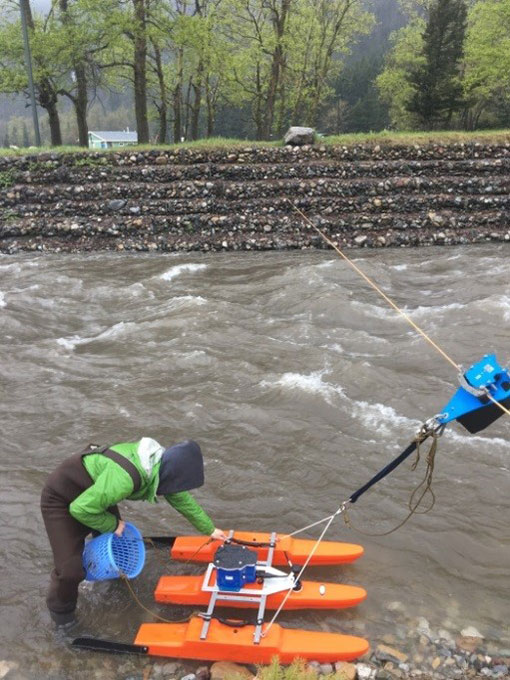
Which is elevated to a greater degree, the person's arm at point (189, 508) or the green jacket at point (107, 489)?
the green jacket at point (107, 489)

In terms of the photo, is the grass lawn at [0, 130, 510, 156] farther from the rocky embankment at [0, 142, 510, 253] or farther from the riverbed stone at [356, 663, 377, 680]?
the riverbed stone at [356, 663, 377, 680]

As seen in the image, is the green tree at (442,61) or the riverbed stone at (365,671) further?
the green tree at (442,61)

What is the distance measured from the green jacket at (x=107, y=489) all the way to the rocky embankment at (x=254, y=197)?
1149 cm

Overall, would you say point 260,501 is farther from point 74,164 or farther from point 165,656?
point 74,164

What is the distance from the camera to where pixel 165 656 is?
371 cm

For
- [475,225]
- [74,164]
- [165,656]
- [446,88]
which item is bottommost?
[165,656]

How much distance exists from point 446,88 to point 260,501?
2440cm

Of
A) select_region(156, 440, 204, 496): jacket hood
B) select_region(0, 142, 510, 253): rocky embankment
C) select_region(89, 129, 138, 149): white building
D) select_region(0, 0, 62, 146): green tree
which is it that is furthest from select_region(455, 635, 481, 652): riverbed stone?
select_region(89, 129, 138, 149): white building

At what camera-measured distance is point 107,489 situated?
3516mm

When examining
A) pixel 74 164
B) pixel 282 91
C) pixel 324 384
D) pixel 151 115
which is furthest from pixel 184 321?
pixel 151 115

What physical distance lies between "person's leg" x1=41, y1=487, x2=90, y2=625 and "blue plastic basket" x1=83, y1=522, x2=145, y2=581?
0.24 feet

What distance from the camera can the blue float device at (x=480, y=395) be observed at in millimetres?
3357

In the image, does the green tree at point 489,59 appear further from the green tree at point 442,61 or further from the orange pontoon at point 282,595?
the orange pontoon at point 282,595

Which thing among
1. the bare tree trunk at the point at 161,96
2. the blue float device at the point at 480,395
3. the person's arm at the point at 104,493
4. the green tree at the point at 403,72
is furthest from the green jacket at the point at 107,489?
the green tree at the point at 403,72
